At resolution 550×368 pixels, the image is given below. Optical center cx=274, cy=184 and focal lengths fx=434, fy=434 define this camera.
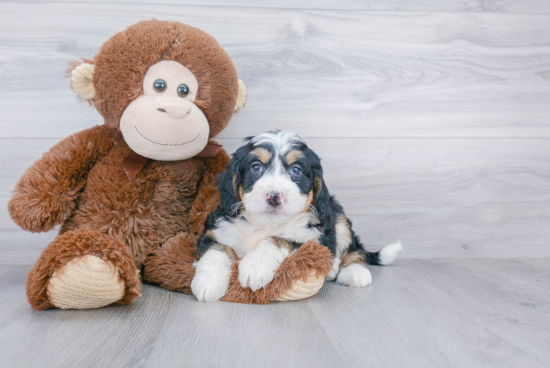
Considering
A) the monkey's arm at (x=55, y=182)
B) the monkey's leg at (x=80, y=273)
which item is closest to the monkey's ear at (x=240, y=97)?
the monkey's arm at (x=55, y=182)

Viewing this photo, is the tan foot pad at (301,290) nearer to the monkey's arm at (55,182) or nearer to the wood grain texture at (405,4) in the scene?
the monkey's arm at (55,182)

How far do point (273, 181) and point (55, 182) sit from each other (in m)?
0.82

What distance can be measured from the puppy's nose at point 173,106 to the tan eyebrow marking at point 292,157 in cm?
41

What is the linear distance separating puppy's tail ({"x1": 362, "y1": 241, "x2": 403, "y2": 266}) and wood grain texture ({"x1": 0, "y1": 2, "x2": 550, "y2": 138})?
24.2 inches

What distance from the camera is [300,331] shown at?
1.25m

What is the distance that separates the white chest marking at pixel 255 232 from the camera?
5.41 ft

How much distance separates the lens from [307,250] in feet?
4.93

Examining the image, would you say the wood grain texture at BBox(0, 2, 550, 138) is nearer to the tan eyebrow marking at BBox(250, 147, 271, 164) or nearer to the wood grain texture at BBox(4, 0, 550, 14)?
the wood grain texture at BBox(4, 0, 550, 14)

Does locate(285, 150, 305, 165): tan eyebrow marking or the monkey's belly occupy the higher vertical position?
locate(285, 150, 305, 165): tan eyebrow marking

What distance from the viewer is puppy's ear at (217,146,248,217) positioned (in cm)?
162

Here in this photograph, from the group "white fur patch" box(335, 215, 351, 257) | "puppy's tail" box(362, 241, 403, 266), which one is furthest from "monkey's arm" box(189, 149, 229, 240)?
"puppy's tail" box(362, 241, 403, 266)

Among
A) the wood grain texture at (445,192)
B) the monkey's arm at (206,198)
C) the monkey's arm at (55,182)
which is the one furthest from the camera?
the wood grain texture at (445,192)

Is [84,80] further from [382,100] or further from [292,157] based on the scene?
[382,100]

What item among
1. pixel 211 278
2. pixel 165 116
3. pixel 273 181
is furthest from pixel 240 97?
pixel 211 278
